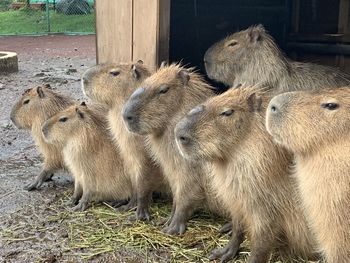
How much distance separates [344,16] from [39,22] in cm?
1676

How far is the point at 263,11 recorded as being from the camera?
20.3ft

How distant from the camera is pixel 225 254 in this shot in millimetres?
2951

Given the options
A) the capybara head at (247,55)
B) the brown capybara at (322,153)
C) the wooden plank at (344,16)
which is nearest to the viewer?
the brown capybara at (322,153)

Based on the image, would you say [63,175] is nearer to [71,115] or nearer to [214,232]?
[71,115]

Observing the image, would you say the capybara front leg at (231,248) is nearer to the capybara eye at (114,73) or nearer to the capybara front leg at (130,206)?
the capybara front leg at (130,206)

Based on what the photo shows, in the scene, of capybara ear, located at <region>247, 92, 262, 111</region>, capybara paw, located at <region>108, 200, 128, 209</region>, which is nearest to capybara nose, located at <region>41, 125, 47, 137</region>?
capybara paw, located at <region>108, 200, 128, 209</region>

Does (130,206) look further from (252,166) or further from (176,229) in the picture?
(252,166)

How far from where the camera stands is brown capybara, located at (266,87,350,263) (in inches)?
89.2

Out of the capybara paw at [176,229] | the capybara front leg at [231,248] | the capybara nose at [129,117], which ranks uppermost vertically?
the capybara nose at [129,117]

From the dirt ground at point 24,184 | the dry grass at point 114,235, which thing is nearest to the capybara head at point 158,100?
the dry grass at point 114,235

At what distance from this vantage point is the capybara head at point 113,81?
3621 millimetres

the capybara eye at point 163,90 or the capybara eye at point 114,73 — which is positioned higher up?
the capybara eye at point 114,73

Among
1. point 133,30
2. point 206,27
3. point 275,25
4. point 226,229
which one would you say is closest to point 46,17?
point 275,25

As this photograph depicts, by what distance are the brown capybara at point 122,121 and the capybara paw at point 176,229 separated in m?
0.28
